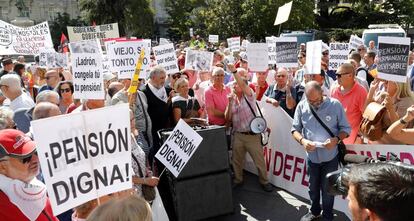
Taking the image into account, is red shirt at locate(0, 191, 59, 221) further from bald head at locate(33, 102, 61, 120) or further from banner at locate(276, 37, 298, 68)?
banner at locate(276, 37, 298, 68)

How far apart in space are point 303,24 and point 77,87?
32.9 m

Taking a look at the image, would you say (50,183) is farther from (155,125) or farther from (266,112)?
(266,112)

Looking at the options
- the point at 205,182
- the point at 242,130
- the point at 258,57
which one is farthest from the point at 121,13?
the point at 205,182

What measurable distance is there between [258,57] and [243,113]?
2153 millimetres

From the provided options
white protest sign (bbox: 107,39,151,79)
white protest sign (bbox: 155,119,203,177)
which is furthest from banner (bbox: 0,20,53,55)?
white protest sign (bbox: 155,119,203,177)

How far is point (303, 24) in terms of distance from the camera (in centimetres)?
3541

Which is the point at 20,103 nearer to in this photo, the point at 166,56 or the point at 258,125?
the point at 166,56

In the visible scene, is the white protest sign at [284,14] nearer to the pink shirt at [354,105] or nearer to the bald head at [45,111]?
the pink shirt at [354,105]

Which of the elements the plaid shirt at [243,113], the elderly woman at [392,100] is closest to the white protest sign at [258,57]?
the plaid shirt at [243,113]

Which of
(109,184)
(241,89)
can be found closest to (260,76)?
(241,89)

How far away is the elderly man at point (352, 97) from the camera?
16.6 ft

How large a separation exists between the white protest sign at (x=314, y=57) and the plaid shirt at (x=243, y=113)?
3.23 ft

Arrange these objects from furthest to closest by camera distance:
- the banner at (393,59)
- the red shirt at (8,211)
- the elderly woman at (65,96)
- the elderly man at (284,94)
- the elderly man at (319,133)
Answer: the elderly man at (284,94) → the elderly woman at (65,96) → the banner at (393,59) → the elderly man at (319,133) → the red shirt at (8,211)

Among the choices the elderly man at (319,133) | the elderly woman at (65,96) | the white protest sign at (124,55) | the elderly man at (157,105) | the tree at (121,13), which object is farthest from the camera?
the tree at (121,13)
